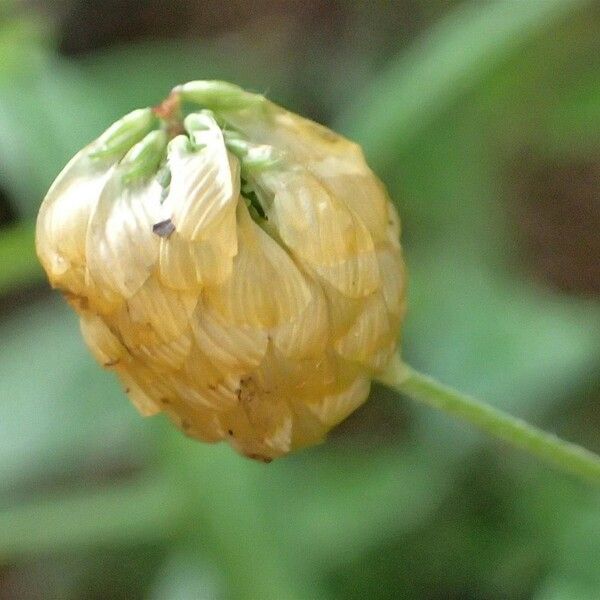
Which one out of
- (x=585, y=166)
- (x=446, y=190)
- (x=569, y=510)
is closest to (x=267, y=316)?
(x=569, y=510)

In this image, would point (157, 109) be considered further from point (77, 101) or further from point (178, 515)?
point (77, 101)

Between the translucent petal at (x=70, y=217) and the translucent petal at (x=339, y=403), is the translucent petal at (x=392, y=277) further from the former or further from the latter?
the translucent petal at (x=70, y=217)

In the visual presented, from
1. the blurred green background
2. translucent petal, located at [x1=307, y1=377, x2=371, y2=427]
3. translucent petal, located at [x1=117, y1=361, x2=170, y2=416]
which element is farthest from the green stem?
the blurred green background

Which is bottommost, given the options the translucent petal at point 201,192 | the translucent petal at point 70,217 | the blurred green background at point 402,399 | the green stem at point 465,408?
the blurred green background at point 402,399

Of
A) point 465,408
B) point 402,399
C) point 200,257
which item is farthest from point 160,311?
point 402,399

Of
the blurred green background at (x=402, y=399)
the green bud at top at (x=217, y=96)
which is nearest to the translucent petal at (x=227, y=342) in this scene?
the green bud at top at (x=217, y=96)

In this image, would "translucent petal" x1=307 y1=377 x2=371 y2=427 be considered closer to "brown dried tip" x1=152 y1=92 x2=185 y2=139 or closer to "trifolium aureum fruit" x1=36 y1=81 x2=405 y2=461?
"trifolium aureum fruit" x1=36 y1=81 x2=405 y2=461
